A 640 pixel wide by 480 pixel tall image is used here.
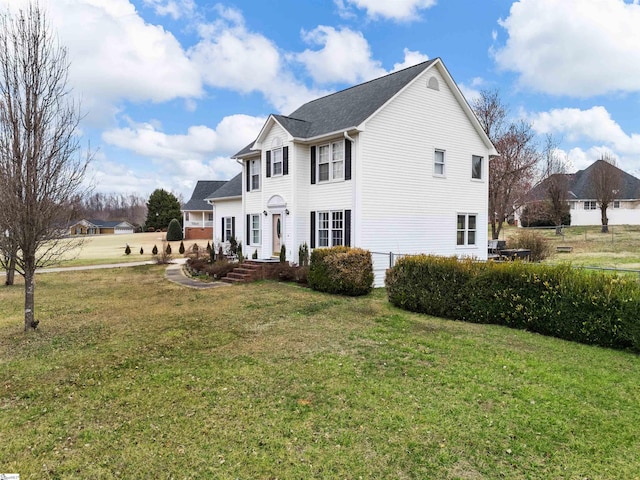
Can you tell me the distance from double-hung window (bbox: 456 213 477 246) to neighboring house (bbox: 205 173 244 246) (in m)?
11.5

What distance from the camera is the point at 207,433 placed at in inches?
163

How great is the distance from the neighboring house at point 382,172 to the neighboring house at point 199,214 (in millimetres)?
31018

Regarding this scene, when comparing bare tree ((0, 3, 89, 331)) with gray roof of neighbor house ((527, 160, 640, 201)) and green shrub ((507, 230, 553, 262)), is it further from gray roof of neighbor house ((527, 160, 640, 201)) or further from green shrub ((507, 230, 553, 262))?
gray roof of neighbor house ((527, 160, 640, 201))

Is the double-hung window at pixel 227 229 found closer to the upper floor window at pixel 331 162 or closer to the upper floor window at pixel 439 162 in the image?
the upper floor window at pixel 331 162

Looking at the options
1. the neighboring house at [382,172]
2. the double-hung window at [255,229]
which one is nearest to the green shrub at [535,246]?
the neighboring house at [382,172]

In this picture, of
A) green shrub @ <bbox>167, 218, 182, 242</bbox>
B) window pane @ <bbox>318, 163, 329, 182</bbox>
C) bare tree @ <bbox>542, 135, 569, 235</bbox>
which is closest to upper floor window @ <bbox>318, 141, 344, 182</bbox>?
window pane @ <bbox>318, 163, 329, 182</bbox>

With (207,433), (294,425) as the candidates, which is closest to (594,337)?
(294,425)

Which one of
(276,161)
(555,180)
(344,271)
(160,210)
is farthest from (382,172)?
(160,210)

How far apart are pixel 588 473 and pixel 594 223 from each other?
49690mm

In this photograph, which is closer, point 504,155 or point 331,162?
point 331,162

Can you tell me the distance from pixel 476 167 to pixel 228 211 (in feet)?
46.3

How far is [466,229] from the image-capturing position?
17984 millimetres

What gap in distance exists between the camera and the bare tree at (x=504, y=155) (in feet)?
96.6

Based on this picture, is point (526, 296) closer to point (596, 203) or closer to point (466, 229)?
point (466, 229)
